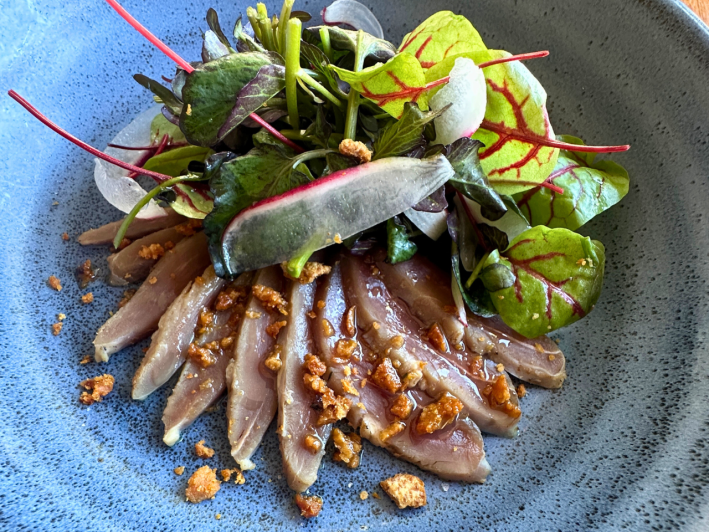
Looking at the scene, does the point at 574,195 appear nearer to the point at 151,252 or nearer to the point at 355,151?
the point at 355,151

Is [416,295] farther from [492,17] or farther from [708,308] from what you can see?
[492,17]

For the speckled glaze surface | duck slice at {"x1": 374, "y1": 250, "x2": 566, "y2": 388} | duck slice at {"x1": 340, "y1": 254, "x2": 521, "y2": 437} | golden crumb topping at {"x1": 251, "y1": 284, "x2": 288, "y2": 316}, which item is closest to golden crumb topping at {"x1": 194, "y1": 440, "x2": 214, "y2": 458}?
the speckled glaze surface

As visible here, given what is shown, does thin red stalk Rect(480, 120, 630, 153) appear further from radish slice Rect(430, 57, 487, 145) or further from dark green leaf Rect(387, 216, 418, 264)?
dark green leaf Rect(387, 216, 418, 264)

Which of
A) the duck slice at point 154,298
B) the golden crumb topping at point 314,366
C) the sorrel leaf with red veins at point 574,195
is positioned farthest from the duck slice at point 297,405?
the sorrel leaf with red veins at point 574,195

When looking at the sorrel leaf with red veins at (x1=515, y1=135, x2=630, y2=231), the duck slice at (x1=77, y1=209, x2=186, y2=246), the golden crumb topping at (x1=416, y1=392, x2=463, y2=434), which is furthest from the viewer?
the duck slice at (x1=77, y1=209, x2=186, y2=246)

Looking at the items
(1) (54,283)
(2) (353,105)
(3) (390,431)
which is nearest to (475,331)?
(3) (390,431)

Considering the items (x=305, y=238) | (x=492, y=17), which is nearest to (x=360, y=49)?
(x=305, y=238)

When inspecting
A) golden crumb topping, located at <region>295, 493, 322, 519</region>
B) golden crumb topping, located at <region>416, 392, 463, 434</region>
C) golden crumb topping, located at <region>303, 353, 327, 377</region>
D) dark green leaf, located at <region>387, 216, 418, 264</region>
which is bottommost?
golden crumb topping, located at <region>295, 493, 322, 519</region>
